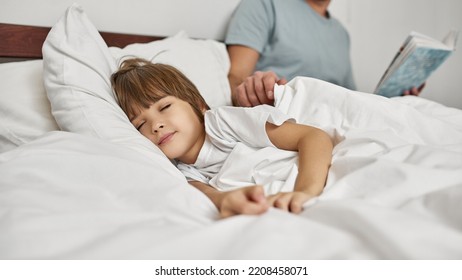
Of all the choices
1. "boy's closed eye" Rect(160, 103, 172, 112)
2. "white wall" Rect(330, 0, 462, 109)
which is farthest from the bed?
"white wall" Rect(330, 0, 462, 109)

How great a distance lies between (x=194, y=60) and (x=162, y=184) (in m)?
0.74

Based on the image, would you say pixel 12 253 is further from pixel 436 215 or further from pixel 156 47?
pixel 156 47

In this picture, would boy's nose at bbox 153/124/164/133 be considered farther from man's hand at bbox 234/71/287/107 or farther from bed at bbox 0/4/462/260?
man's hand at bbox 234/71/287/107

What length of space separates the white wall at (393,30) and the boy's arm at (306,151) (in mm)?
1483

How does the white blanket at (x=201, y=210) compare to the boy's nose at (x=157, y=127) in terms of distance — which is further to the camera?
the boy's nose at (x=157, y=127)

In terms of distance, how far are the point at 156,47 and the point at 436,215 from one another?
0.98 m

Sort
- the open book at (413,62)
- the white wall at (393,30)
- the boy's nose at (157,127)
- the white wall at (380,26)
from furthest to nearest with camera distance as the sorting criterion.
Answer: the white wall at (393,30) → the white wall at (380,26) → the open book at (413,62) → the boy's nose at (157,127)

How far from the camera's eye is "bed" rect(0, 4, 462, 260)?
0.43 m

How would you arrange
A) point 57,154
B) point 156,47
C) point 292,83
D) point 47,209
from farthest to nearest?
point 156,47 < point 292,83 < point 57,154 < point 47,209

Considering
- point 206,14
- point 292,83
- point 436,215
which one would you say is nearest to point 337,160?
point 436,215

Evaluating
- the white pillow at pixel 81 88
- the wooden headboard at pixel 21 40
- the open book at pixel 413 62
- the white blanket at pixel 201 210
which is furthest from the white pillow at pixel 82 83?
the open book at pixel 413 62

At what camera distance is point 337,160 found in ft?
2.44

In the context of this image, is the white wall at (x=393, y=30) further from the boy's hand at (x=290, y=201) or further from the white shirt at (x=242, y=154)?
the boy's hand at (x=290, y=201)

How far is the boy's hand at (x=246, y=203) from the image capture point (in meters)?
0.51
